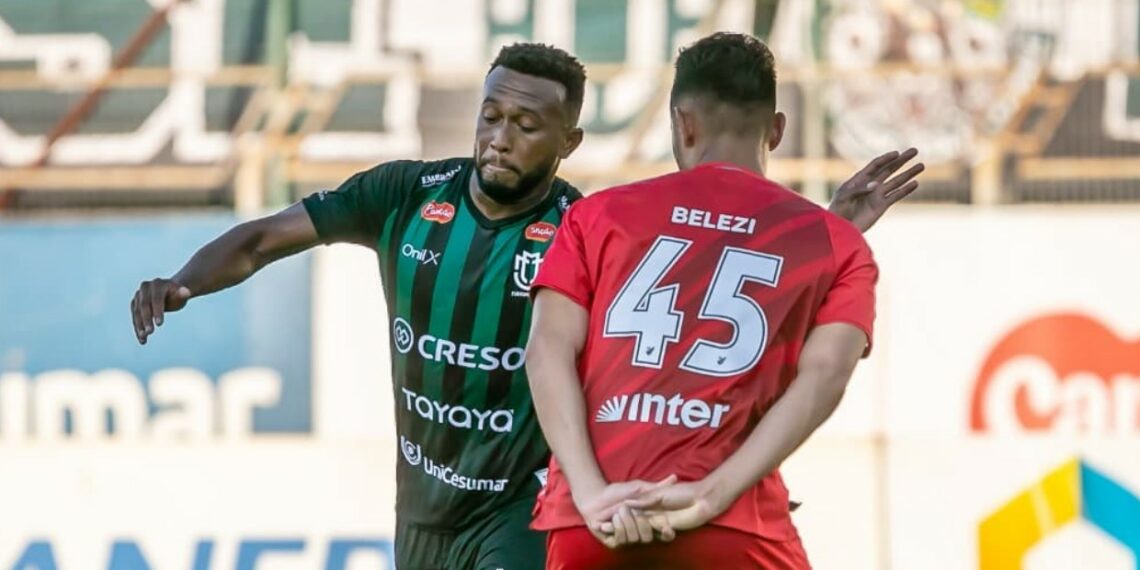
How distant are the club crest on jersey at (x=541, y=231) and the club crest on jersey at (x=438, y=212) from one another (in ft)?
0.72

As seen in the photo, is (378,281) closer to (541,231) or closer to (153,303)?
(541,231)

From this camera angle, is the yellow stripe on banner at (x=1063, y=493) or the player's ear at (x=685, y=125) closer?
the player's ear at (x=685, y=125)

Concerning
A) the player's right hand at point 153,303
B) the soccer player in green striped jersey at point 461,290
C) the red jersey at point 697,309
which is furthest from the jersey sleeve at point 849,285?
the player's right hand at point 153,303

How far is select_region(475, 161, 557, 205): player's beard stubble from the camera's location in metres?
5.15

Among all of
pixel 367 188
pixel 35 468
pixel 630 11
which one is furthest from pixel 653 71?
pixel 367 188

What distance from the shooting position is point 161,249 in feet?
31.4

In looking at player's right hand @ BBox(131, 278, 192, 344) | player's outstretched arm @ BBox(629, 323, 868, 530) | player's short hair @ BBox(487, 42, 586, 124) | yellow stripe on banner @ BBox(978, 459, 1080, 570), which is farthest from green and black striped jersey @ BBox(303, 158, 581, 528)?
yellow stripe on banner @ BBox(978, 459, 1080, 570)

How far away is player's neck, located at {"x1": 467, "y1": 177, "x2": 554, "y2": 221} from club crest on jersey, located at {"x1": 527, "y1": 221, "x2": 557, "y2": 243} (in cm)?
5

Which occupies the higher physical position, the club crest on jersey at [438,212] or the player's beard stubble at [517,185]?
the player's beard stubble at [517,185]

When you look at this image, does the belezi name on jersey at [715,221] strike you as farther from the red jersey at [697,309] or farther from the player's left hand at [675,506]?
the player's left hand at [675,506]

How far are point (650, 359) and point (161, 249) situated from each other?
624 cm

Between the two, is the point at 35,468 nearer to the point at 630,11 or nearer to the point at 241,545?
the point at 241,545

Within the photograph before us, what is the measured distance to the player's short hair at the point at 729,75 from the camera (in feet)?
12.6

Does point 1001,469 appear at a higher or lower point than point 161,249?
lower
